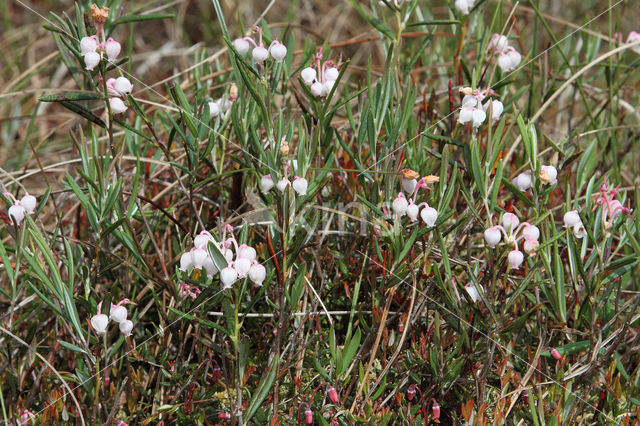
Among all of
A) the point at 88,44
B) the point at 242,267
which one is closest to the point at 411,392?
the point at 242,267

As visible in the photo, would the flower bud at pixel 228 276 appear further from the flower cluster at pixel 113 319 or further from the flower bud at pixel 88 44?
the flower bud at pixel 88 44

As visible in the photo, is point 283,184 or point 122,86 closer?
point 283,184

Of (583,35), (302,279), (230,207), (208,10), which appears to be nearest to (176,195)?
(230,207)

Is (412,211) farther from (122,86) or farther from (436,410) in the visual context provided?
(122,86)

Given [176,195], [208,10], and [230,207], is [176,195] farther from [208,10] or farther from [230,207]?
[208,10]

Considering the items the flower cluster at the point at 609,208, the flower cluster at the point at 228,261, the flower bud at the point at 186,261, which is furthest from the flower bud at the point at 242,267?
the flower cluster at the point at 609,208
